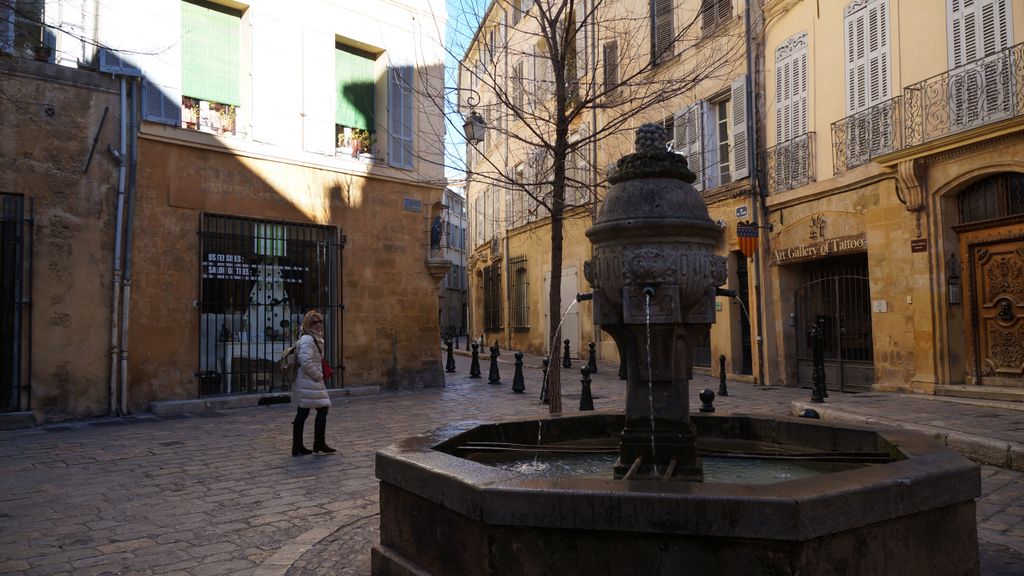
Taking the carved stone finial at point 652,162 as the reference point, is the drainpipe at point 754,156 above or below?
above

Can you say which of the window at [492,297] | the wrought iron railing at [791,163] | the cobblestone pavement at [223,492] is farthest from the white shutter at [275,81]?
the window at [492,297]

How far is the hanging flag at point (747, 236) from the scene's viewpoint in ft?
50.0

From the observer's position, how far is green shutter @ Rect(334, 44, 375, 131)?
14273mm

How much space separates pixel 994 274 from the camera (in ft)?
35.6

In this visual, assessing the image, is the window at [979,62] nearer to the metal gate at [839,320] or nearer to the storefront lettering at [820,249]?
the storefront lettering at [820,249]

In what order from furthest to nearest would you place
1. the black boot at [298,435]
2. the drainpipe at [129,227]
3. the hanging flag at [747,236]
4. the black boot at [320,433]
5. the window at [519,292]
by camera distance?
the window at [519,292], the hanging flag at [747,236], the drainpipe at [129,227], the black boot at [320,433], the black boot at [298,435]

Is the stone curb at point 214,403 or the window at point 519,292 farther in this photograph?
the window at point 519,292

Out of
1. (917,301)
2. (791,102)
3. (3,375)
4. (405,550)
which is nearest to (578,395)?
(917,301)

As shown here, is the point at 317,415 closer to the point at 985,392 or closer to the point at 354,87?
the point at 354,87

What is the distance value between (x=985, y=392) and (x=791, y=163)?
237 inches

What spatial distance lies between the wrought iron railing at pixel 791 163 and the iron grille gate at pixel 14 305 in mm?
13673

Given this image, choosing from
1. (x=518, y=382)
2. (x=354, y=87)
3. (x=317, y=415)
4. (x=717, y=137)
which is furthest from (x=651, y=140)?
(x=717, y=137)

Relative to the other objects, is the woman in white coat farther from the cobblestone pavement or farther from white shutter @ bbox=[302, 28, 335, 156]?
white shutter @ bbox=[302, 28, 335, 156]

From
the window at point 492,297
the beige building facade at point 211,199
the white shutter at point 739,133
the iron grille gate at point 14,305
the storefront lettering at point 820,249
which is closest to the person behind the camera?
the iron grille gate at point 14,305
